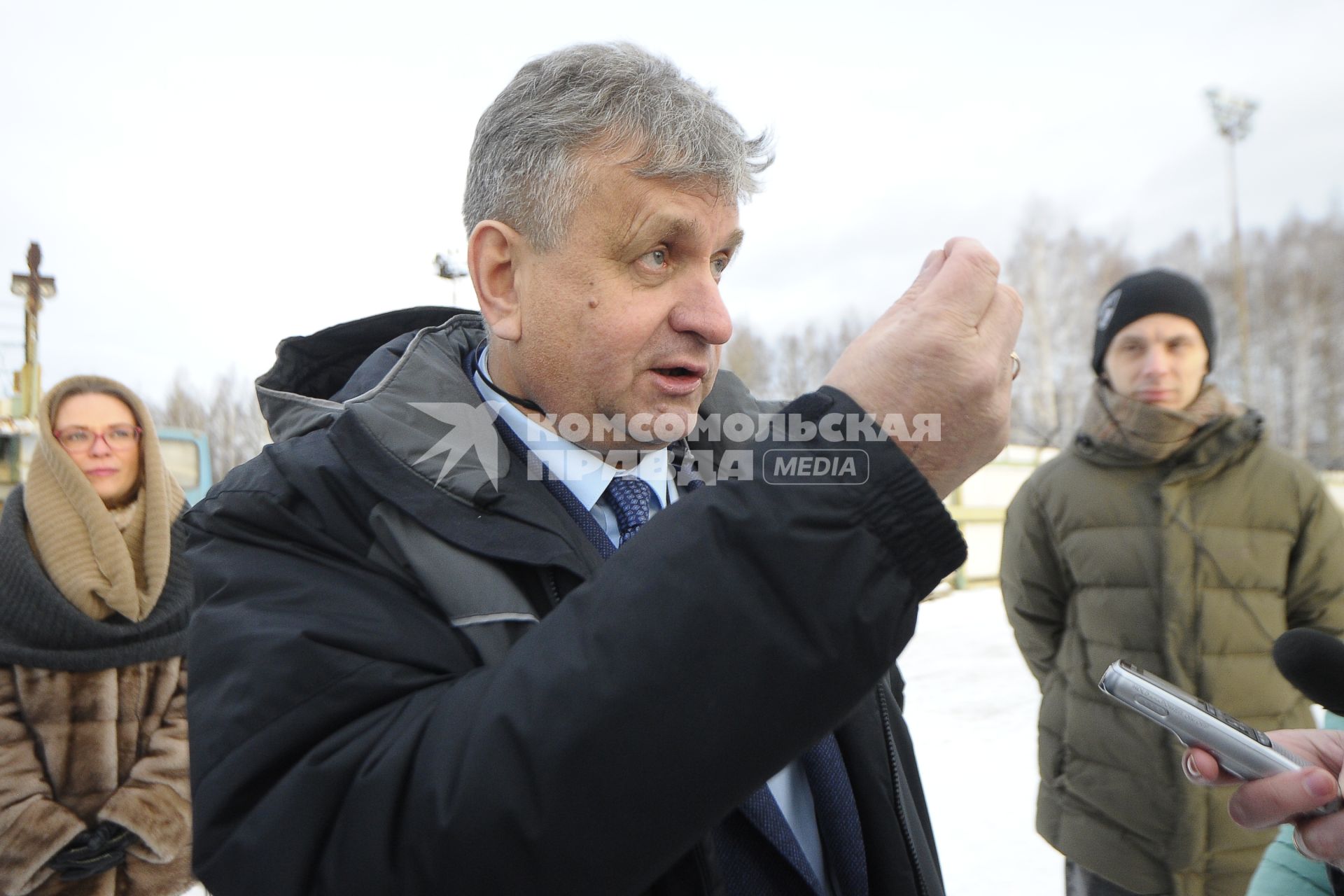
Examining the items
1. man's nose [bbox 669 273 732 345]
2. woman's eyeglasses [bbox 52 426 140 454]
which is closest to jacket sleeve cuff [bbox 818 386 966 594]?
man's nose [bbox 669 273 732 345]

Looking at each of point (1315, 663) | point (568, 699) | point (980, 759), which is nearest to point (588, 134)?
point (568, 699)

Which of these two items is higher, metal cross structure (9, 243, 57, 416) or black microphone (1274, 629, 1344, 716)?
metal cross structure (9, 243, 57, 416)

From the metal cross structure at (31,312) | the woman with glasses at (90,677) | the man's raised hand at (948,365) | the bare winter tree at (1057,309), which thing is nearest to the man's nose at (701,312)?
the man's raised hand at (948,365)

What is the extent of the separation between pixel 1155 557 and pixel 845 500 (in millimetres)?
2402

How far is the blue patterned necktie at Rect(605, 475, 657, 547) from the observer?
51.7 inches

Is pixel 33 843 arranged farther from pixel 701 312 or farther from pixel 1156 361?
pixel 1156 361

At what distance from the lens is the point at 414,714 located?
2.72 ft

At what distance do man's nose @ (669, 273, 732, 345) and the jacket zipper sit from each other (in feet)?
2.03

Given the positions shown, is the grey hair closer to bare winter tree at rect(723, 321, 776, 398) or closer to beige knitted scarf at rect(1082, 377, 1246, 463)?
beige knitted scarf at rect(1082, 377, 1246, 463)

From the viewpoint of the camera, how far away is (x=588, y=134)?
121cm

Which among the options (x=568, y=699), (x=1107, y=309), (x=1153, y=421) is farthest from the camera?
(x=1107, y=309)

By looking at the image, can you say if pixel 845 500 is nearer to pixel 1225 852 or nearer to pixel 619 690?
pixel 619 690

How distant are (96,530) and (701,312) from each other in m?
2.99

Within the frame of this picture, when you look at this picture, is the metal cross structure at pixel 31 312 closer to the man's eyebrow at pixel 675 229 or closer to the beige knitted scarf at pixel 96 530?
the beige knitted scarf at pixel 96 530
